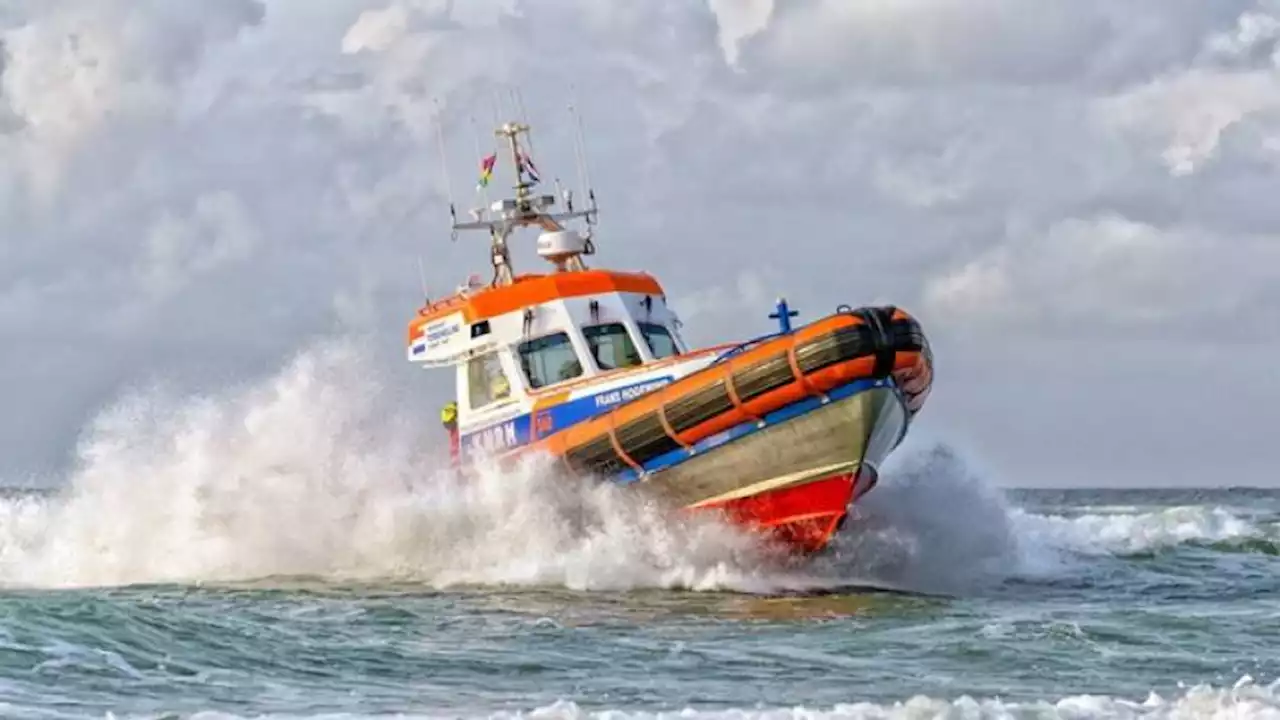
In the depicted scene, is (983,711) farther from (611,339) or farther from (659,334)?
(659,334)

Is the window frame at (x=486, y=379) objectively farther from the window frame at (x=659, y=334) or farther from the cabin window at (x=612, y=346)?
the window frame at (x=659, y=334)

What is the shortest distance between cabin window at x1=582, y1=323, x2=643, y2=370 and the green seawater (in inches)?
55.4

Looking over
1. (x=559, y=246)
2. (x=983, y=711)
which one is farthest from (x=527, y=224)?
(x=983, y=711)

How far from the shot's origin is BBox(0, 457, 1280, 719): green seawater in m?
9.07

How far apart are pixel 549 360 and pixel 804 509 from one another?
107 inches

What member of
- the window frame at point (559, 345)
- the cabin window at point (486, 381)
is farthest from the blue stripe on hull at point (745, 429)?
the cabin window at point (486, 381)

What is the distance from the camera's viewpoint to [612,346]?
15.1 m

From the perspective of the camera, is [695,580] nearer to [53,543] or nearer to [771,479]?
[771,479]

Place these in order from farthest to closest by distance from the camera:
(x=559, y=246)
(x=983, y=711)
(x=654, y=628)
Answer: (x=559, y=246), (x=654, y=628), (x=983, y=711)

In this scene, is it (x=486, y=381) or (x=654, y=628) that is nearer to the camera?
(x=654, y=628)

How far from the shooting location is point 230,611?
12547 mm

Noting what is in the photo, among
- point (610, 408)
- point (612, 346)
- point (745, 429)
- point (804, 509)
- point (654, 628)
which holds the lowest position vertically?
point (654, 628)

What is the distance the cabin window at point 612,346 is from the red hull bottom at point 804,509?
165cm

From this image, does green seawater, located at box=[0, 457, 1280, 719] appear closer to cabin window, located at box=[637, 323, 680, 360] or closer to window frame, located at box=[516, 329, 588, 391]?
window frame, located at box=[516, 329, 588, 391]
